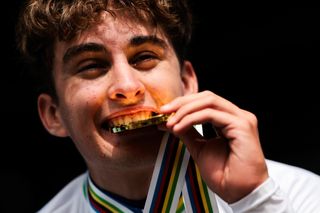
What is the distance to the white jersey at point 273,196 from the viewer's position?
183cm

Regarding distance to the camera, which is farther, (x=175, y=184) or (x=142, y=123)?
(x=175, y=184)

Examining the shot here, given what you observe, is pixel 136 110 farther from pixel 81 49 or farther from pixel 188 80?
pixel 188 80

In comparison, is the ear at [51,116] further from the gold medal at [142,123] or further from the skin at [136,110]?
the gold medal at [142,123]

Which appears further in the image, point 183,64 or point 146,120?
point 183,64

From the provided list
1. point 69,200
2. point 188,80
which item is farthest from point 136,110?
point 69,200

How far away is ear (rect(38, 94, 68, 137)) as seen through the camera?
249 centimetres

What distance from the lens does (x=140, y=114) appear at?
6.65ft

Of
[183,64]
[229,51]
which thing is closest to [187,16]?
[183,64]

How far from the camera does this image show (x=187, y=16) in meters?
2.59

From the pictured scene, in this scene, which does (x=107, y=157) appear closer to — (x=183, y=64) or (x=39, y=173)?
(x=183, y=64)

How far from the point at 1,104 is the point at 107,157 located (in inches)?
63.2

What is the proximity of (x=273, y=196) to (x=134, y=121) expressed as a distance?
0.50m

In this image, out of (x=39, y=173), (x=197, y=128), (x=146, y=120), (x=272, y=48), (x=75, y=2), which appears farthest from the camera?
(x=39, y=173)

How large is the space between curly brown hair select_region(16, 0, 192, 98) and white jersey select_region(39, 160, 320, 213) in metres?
0.51
